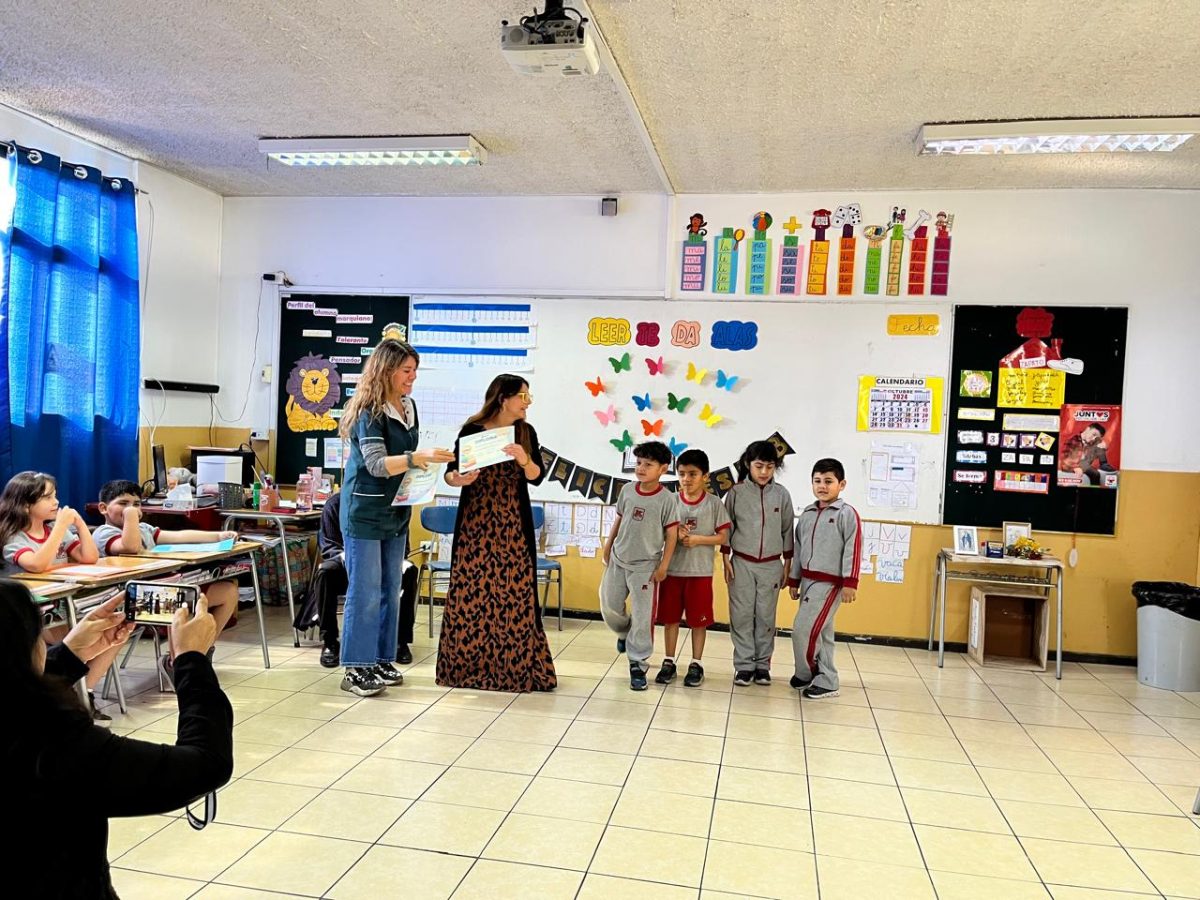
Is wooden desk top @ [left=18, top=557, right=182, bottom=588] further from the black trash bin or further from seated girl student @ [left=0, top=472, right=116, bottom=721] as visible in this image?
the black trash bin

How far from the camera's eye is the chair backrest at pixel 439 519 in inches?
226

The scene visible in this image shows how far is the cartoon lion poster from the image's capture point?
6426 millimetres

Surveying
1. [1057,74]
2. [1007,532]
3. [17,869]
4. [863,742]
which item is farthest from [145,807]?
[1007,532]

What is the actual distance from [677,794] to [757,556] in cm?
166

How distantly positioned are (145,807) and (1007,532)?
525 cm

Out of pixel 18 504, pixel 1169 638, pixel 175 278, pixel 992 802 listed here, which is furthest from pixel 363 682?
pixel 1169 638

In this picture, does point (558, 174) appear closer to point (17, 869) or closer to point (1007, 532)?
point (1007, 532)

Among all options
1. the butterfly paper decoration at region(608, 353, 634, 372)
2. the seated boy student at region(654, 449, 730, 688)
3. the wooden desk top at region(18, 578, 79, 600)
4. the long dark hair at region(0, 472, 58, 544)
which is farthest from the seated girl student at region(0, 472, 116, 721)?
the butterfly paper decoration at region(608, 353, 634, 372)

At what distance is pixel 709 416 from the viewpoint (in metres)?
5.83

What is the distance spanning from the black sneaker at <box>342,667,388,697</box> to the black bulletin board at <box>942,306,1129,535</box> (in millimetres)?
3724

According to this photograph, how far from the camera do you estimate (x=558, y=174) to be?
18.2ft

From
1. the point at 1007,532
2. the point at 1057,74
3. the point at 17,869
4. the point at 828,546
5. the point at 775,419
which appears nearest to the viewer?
the point at 17,869

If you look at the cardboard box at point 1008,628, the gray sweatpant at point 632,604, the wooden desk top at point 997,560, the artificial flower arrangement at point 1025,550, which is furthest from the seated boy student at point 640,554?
the artificial flower arrangement at point 1025,550

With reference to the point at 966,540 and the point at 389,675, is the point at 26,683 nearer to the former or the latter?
the point at 389,675
